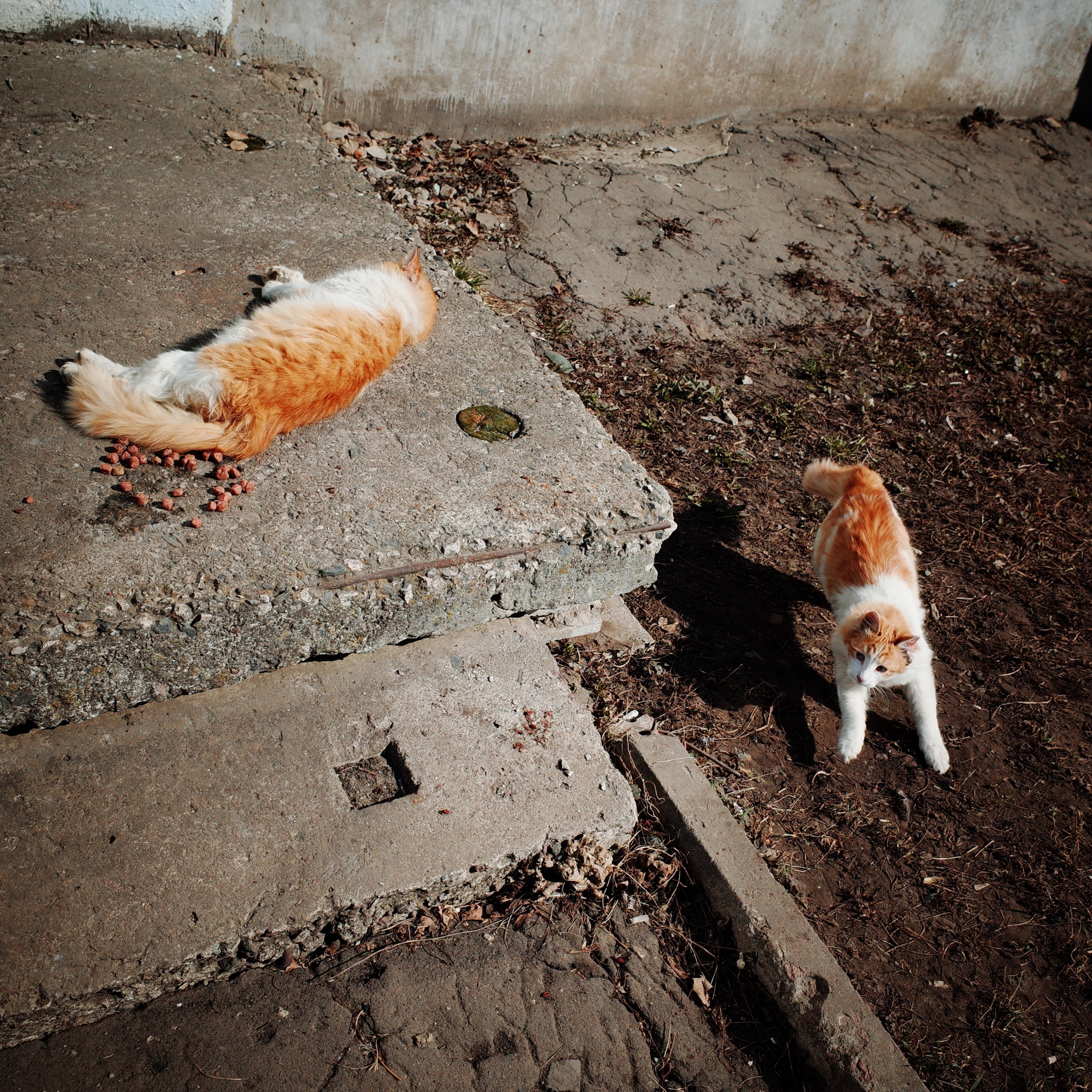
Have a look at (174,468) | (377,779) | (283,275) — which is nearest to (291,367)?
(174,468)

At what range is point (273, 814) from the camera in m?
2.17

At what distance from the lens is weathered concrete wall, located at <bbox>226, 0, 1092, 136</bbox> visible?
5.01 metres

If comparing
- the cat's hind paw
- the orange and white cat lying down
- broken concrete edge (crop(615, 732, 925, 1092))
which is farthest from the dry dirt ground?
the cat's hind paw

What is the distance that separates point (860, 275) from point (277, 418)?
4.63 m

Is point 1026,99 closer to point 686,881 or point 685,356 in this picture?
point 685,356

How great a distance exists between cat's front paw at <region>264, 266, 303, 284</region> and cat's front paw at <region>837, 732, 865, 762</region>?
2.70 m

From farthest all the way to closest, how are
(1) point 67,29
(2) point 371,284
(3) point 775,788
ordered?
(1) point 67,29 → (2) point 371,284 → (3) point 775,788

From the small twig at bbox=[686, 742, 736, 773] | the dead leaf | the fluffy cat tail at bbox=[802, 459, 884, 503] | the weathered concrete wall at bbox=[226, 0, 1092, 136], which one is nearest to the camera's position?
the small twig at bbox=[686, 742, 736, 773]

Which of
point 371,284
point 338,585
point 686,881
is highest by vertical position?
point 371,284

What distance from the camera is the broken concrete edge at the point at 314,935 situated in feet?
6.07

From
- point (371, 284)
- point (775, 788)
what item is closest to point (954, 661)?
point (775, 788)

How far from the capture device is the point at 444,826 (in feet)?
7.47

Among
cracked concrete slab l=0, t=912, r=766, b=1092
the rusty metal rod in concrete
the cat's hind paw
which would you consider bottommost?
cracked concrete slab l=0, t=912, r=766, b=1092

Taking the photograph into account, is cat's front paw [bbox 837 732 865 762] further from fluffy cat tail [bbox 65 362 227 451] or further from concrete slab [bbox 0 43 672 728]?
fluffy cat tail [bbox 65 362 227 451]
